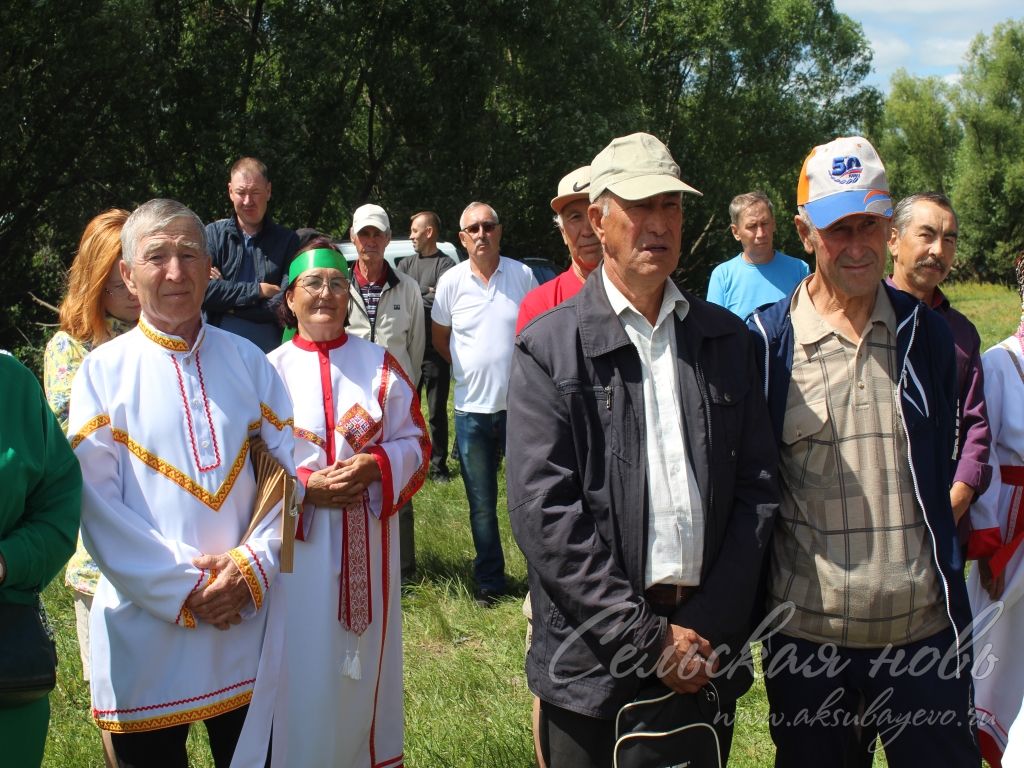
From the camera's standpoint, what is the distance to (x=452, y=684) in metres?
4.81

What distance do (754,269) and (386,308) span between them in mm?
2385

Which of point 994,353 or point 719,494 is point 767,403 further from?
point 994,353

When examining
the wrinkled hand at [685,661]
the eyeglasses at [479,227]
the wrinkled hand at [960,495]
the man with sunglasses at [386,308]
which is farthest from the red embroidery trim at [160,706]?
the eyeglasses at [479,227]

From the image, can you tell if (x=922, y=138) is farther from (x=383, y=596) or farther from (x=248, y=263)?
(x=383, y=596)

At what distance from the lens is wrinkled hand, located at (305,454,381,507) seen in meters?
3.87

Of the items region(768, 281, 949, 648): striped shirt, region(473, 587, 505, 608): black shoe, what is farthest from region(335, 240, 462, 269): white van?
region(768, 281, 949, 648): striped shirt

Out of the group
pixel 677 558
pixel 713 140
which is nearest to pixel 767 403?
pixel 677 558

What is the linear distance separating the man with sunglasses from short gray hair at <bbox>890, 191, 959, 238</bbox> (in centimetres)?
306

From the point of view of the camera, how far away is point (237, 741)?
3.17 m

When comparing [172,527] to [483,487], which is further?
[483,487]

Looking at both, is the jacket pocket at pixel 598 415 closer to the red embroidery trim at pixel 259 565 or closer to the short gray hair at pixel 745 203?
the red embroidery trim at pixel 259 565

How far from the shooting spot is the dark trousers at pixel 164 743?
10.0 feet

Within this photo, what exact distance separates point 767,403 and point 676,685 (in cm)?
83

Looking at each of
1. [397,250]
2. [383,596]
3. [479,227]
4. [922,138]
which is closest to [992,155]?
[922,138]
